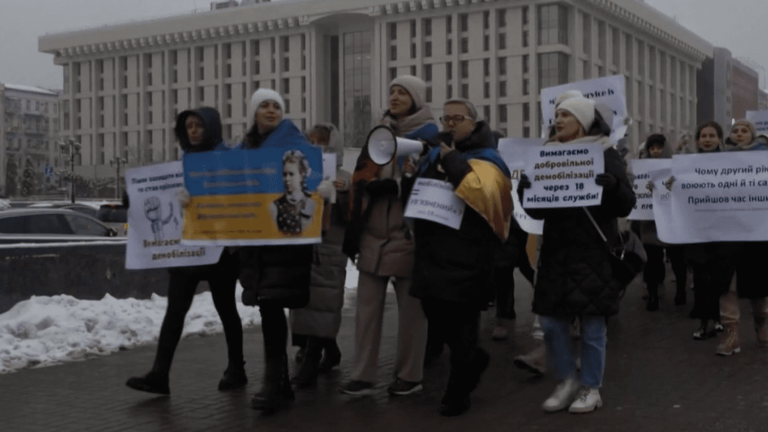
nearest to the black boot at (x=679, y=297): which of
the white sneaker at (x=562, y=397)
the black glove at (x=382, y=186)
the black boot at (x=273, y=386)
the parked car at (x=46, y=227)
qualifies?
the white sneaker at (x=562, y=397)

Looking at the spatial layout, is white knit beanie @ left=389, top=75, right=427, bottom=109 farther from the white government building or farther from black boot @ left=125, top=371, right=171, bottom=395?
the white government building

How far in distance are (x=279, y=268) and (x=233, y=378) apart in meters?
1.26

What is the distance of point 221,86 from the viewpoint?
112000 mm

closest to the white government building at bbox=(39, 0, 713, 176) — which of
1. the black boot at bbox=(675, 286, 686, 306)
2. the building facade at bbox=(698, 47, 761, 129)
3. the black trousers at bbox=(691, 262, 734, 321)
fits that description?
the building facade at bbox=(698, 47, 761, 129)

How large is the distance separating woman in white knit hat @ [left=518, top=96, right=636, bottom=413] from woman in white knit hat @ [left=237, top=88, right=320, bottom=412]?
1479 mm

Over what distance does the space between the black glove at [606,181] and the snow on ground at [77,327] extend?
472cm

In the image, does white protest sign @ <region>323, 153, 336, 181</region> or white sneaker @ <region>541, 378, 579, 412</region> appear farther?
white protest sign @ <region>323, 153, 336, 181</region>

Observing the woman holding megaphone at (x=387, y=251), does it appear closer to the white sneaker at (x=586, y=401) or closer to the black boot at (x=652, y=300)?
the white sneaker at (x=586, y=401)

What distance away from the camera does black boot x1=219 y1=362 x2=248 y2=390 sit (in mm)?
6852

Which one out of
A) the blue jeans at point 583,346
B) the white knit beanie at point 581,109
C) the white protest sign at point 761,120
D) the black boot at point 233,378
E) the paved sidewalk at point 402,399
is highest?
the white protest sign at point 761,120

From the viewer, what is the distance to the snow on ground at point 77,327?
8070 millimetres

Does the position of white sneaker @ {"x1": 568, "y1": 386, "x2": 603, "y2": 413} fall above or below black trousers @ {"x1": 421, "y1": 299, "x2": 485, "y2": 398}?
below

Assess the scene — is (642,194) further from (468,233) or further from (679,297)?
(468,233)

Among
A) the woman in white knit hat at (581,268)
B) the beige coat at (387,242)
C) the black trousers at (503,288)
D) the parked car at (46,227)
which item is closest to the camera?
the woman in white knit hat at (581,268)
